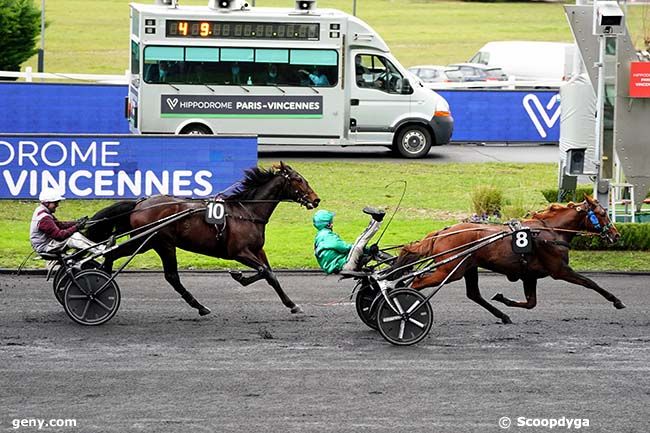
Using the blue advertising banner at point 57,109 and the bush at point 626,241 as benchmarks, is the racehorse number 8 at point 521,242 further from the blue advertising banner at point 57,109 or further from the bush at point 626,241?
the blue advertising banner at point 57,109

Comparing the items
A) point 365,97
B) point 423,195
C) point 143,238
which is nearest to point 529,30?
point 365,97

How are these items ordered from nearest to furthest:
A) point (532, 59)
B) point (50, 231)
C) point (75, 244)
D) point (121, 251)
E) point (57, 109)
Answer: point (50, 231) → point (75, 244) → point (121, 251) → point (57, 109) → point (532, 59)

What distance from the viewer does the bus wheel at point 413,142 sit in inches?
1075

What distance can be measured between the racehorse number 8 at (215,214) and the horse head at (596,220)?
12.1ft

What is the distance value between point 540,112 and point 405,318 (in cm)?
1891

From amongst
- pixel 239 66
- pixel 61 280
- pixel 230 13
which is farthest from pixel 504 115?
pixel 61 280

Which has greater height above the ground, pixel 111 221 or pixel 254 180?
pixel 254 180

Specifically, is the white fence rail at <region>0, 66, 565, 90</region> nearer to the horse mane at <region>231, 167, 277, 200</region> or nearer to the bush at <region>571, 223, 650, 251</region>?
the bush at <region>571, 223, 650, 251</region>

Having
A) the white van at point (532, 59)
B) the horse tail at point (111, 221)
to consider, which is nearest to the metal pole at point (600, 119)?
the horse tail at point (111, 221)

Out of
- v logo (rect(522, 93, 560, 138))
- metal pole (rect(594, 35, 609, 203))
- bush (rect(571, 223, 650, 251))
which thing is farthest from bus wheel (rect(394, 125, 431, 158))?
bush (rect(571, 223, 650, 251))

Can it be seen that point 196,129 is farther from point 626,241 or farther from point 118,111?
point 626,241

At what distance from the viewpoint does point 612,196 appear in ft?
60.9

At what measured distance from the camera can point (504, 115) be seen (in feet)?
98.6

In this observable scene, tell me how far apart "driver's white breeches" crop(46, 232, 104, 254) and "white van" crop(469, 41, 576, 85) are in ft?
102
